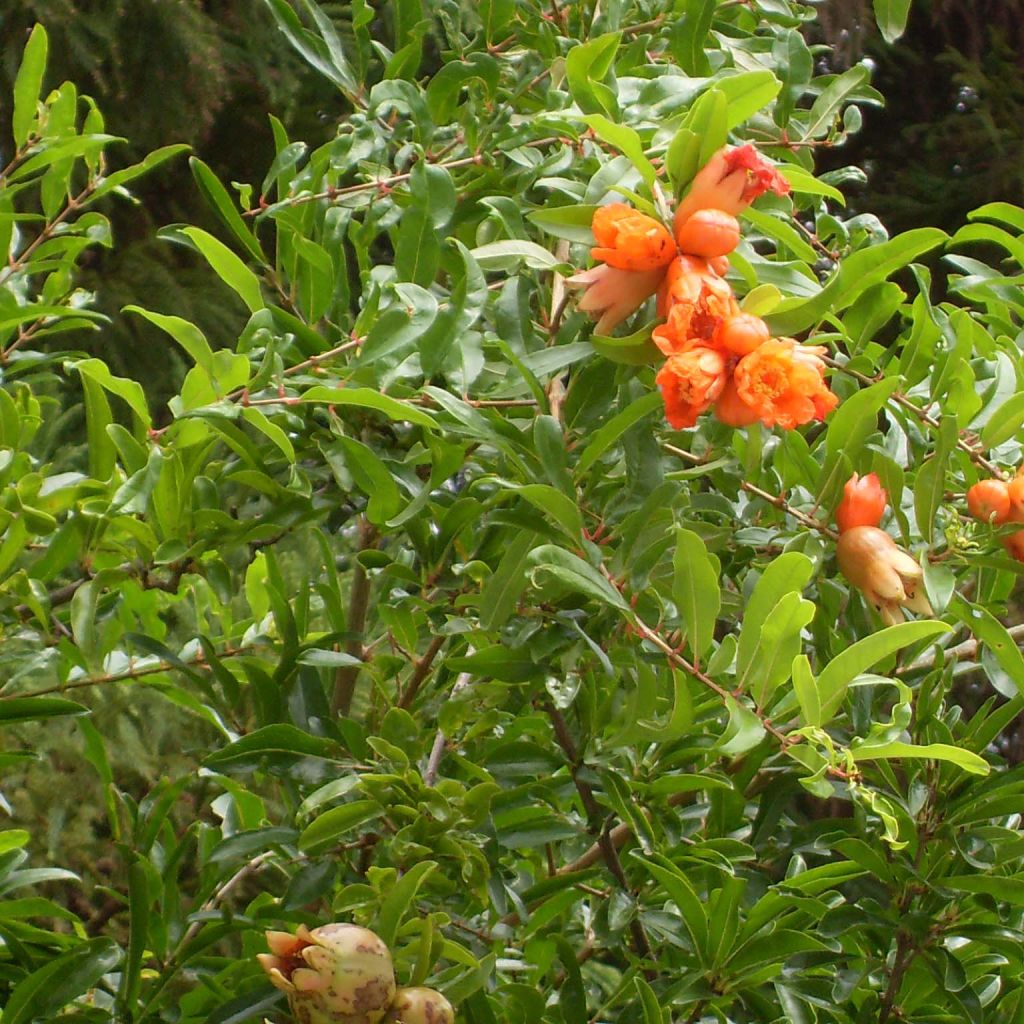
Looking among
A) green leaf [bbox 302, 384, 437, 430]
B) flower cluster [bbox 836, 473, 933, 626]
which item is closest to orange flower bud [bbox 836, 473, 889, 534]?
flower cluster [bbox 836, 473, 933, 626]

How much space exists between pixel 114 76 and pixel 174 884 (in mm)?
1681

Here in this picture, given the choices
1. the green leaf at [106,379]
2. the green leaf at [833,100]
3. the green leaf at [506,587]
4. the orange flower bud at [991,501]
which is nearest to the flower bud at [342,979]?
the green leaf at [506,587]

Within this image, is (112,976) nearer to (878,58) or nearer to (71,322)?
(71,322)

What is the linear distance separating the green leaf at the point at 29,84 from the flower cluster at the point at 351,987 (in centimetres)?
56

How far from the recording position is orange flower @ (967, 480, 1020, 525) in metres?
0.58

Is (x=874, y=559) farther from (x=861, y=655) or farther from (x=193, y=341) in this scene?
(x=193, y=341)

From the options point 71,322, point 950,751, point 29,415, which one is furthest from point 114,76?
point 950,751

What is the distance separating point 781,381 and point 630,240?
0.27 ft

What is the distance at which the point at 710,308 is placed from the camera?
0.47m

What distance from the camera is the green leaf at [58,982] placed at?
620 millimetres

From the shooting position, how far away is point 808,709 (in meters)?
0.47

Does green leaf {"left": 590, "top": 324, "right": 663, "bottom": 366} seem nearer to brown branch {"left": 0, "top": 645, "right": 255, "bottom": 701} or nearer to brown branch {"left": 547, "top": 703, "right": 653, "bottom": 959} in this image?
brown branch {"left": 547, "top": 703, "right": 653, "bottom": 959}

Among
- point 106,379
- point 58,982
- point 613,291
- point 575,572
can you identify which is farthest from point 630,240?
point 58,982

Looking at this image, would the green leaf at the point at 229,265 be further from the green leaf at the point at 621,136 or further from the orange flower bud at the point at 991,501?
the orange flower bud at the point at 991,501
